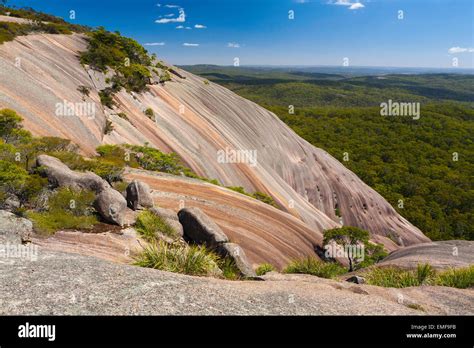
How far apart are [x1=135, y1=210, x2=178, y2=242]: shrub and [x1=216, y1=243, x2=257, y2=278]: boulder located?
197 cm

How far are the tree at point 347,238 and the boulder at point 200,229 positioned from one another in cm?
1276

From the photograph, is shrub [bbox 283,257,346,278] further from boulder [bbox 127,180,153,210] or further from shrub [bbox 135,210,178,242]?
boulder [bbox 127,180,153,210]

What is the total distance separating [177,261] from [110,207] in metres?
4.01

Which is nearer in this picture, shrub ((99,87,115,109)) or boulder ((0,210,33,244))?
boulder ((0,210,33,244))

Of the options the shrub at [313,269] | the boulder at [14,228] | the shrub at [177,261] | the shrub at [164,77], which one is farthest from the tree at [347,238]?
the shrub at [164,77]

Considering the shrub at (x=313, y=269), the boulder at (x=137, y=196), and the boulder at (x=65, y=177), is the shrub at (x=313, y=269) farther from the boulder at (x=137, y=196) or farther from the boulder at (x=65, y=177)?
the boulder at (x=65, y=177)

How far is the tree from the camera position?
78.3 ft

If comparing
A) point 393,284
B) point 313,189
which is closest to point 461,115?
point 313,189

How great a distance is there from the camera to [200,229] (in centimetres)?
1262

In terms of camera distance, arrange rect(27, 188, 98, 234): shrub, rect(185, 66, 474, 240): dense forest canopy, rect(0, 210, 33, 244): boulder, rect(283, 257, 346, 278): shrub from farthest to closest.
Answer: rect(185, 66, 474, 240): dense forest canopy < rect(283, 257, 346, 278): shrub < rect(27, 188, 98, 234): shrub < rect(0, 210, 33, 244): boulder

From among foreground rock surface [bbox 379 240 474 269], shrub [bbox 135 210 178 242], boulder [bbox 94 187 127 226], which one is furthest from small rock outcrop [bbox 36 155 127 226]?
foreground rock surface [bbox 379 240 474 269]

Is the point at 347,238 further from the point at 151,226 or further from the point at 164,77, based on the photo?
the point at 164,77

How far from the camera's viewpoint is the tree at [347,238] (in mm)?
23872

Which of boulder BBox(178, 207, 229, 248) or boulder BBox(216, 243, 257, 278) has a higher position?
boulder BBox(178, 207, 229, 248)
